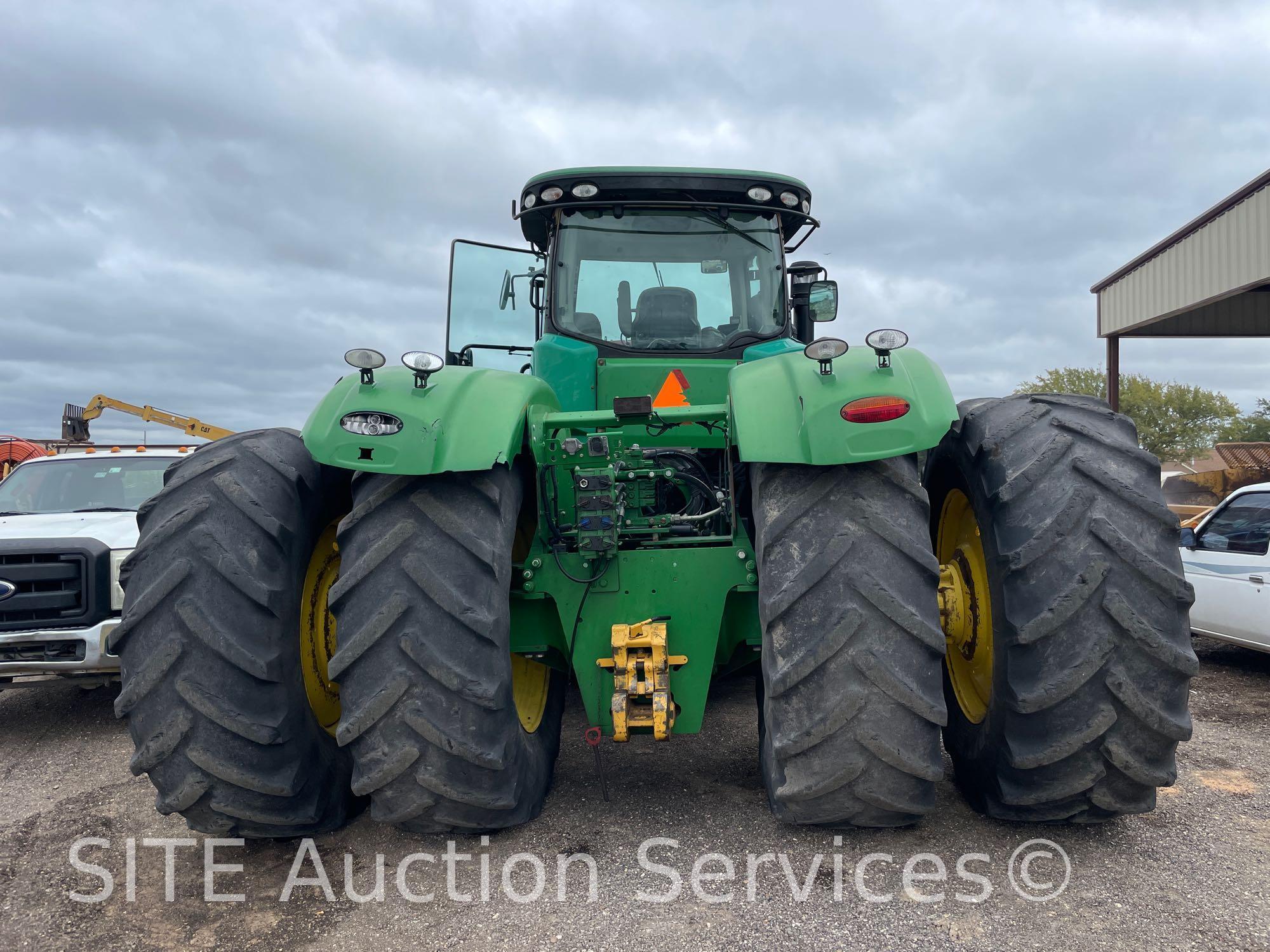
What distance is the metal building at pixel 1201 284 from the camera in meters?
13.8

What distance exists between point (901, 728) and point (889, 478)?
0.77m

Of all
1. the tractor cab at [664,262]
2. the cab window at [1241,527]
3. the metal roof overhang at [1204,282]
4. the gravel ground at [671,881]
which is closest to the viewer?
the gravel ground at [671,881]

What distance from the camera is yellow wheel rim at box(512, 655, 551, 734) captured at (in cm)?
361

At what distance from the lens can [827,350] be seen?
287 cm

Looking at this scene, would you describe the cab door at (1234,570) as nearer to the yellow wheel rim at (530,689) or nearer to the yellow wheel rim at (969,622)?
the yellow wheel rim at (969,622)

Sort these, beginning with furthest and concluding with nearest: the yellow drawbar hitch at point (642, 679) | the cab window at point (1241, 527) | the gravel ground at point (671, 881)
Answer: the cab window at point (1241, 527) → the yellow drawbar hitch at point (642, 679) → the gravel ground at point (671, 881)

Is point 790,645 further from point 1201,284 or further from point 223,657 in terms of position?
point 1201,284

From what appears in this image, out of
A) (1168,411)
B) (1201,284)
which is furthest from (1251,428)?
(1201,284)

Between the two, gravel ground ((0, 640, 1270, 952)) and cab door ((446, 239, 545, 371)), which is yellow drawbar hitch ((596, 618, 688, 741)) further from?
cab door ((446, 239, 545, 371))

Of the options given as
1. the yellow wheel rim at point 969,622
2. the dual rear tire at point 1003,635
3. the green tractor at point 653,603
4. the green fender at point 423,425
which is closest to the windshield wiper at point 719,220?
the green tractor at point 653,603

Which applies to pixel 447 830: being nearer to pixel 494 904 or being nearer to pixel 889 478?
pixel 494 904

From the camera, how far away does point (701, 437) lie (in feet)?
14.1

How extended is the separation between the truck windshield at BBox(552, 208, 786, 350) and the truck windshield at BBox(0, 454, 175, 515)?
3.95 m

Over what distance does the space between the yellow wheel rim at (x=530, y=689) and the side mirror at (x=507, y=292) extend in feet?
8.66
